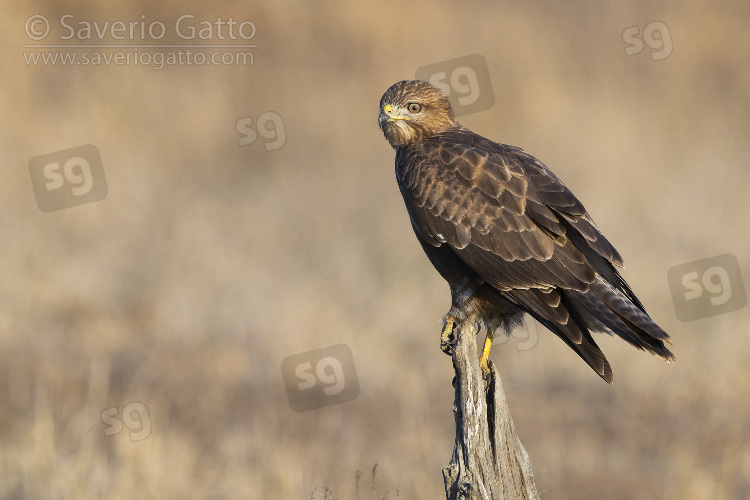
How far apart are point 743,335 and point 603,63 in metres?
6.52

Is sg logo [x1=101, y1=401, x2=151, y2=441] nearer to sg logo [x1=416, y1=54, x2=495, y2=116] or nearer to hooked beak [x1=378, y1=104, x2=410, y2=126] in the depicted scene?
hooked beak [x1=378, y1=104, x2=410, y2=126]

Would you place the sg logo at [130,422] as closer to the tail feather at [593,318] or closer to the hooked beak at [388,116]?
the hooked beak at [388,116]

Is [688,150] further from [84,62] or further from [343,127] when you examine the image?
[84,62]

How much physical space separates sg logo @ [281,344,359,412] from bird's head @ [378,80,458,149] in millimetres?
3081

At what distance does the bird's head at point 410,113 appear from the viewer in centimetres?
583

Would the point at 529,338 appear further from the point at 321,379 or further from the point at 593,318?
the point at 593,318

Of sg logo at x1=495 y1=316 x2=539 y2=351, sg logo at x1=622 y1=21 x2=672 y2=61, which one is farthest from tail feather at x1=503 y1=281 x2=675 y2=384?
sg logo at x1=622 y1=21 x2=672 y2=61

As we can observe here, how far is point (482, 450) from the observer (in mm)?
4113

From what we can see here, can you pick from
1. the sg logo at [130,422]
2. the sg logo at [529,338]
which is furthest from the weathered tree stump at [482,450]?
the sg logo at [529,338]

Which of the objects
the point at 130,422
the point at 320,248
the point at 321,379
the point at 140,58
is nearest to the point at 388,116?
the point at 130,422

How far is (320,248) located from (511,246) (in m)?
6.62

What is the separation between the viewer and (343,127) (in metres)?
13.6

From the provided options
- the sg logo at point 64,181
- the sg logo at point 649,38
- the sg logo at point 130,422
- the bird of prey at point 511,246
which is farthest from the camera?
the sg logo at point 649,38

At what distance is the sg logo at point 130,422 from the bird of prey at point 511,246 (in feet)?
9.17
